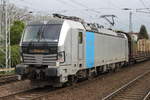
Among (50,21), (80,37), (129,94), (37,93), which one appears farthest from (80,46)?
(129,94)

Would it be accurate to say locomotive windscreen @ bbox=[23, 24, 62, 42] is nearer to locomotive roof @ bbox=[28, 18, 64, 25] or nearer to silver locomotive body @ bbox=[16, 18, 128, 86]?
silver locomotive body @ bbox=[16, 18, 128, 86]

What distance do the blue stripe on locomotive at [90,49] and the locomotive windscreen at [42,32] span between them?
2.62 metres

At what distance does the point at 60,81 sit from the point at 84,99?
1.82 meters

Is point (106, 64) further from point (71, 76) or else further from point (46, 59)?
point (46, 59)

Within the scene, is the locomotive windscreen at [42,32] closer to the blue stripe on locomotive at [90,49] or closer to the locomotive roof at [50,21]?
the locomotive roof at [50,21]

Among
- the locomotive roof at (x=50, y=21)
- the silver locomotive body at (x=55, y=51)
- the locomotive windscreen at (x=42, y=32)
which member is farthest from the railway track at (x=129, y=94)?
the locomotive roof at (x=50, y=21)

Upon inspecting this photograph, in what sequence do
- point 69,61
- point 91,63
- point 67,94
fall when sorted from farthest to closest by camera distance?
1. point 91,63
2. point 69,61
3. point 67,94

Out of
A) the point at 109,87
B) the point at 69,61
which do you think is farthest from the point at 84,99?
the point at 109,87

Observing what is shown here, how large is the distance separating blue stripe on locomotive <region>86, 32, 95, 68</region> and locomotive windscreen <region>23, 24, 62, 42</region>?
262 centimetres

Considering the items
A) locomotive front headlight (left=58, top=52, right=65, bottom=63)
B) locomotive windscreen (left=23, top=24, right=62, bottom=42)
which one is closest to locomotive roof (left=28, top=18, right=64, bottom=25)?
locomotive windscreen (left=23, top=24, right=62, bottom=42)

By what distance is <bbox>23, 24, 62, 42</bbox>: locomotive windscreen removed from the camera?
43.1 ft

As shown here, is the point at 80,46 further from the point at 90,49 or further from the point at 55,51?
the point at 55,51

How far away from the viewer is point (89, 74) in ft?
54.8

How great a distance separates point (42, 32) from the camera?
1348 centimetres
